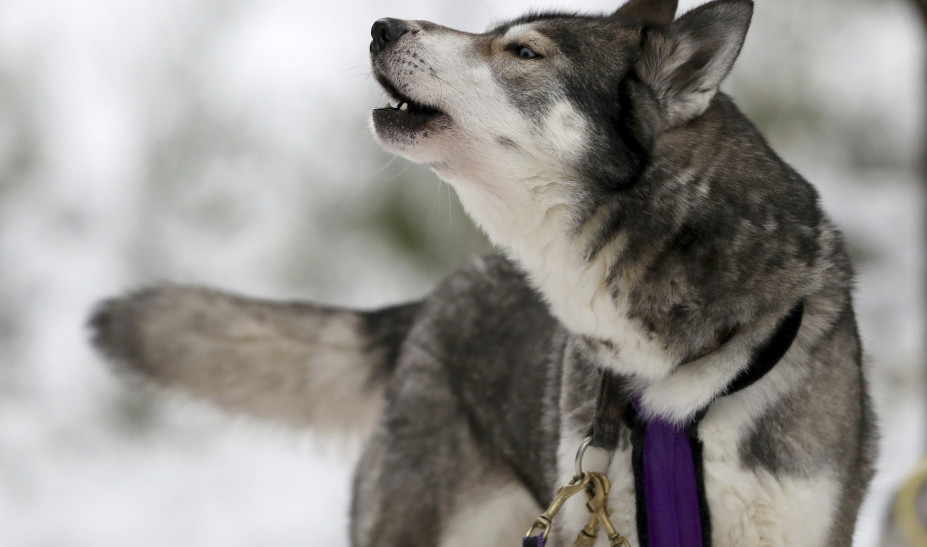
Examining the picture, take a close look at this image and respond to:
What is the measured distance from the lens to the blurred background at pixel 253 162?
5.69 metres

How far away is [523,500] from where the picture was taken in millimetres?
2549

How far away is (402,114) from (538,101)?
30 cm

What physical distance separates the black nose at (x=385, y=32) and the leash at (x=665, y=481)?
0.93 meters

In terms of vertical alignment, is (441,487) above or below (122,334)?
below

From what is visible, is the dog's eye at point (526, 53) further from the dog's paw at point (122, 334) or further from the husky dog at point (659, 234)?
the dog's paw at point (122, 334)

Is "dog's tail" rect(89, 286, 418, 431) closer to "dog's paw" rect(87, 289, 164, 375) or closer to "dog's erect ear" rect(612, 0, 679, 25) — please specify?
"dog's paw" rect(87, 289, 164, 375)

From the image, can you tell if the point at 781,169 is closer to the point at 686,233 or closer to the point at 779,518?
the point at 686,233

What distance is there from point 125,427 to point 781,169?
4.47m

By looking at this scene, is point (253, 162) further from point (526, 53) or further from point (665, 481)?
point (665, 481)

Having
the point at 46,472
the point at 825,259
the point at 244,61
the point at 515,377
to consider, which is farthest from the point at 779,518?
the point at 244,61

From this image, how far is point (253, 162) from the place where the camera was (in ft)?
19.7

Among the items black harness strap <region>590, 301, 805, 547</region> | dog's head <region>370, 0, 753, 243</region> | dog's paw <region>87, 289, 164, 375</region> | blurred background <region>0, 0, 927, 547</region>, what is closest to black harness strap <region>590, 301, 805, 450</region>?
black harness strap <region>590, 301, 805, 547</region>

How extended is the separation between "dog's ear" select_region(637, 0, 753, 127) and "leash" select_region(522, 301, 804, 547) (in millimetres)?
489

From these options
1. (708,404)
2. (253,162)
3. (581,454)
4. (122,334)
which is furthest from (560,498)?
(253,162)
